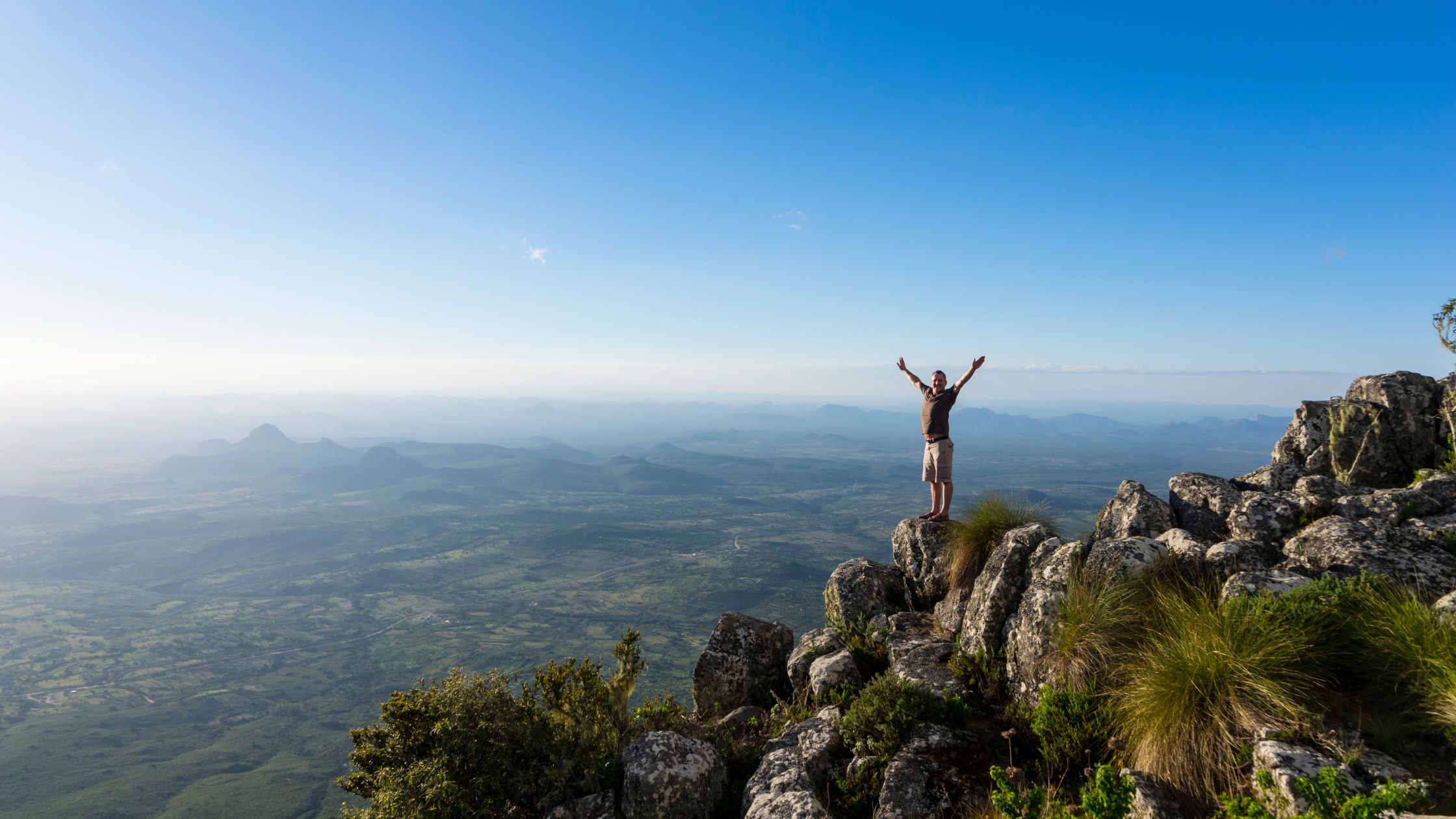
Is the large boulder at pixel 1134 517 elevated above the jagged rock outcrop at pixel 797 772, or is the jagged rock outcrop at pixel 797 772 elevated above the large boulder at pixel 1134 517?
the large boulder at pixel 1134 517

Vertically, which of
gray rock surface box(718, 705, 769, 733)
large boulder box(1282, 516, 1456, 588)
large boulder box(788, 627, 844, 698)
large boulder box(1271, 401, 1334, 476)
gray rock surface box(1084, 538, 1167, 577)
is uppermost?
large boulder box(1271, 401, 1334, 476)

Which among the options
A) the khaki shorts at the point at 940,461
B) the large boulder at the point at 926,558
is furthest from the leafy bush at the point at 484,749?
the khaki shorts at the point at 940,461

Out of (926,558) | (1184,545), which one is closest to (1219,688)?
(1184,545)

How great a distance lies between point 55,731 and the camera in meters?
132

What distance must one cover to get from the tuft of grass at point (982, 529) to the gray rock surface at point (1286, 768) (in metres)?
6.67

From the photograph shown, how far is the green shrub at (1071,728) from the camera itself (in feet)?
23.2

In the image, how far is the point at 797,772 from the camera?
816cm

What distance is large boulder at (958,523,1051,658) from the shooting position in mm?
10180

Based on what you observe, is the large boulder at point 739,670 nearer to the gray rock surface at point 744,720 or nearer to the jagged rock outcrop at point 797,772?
the gray rock surface at point 744,720

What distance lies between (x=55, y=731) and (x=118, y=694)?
1874 centimetres

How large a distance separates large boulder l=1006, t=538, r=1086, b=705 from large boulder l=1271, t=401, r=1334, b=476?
7.74 metres

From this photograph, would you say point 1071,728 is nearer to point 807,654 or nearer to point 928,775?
point 928,775

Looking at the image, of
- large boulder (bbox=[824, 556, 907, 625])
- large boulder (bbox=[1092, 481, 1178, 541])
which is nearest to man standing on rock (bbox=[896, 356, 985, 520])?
large boulder (bbox=[824, 556, 907, 625])

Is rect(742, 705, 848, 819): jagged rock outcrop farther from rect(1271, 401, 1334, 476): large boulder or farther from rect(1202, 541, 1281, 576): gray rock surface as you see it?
rect(1271, 401, 1334, 476): large boulder
